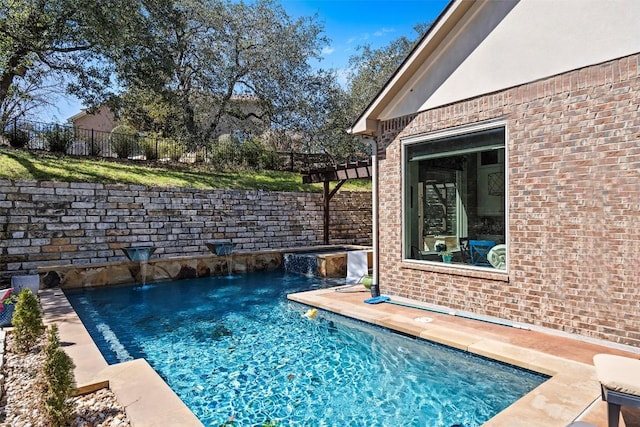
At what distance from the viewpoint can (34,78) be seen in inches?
634

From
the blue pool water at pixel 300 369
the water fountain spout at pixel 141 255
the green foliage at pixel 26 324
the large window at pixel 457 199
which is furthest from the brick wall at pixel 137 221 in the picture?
the large window at pixel 457 199

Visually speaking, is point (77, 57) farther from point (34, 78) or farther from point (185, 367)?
point (185, 367)

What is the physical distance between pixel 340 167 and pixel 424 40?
848 centimetres

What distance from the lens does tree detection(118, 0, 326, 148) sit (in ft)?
63.2

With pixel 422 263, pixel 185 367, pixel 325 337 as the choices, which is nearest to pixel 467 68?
pixel 422 263

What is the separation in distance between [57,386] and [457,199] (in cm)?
715

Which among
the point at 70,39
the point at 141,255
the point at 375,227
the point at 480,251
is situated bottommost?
the point at 141,255

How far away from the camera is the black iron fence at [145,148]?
15859 mm

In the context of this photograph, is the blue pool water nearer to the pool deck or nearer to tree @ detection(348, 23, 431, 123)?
the pool deck

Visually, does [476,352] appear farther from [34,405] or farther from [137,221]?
[137,221]

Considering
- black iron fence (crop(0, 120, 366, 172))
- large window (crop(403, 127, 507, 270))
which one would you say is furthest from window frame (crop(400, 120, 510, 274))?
black iron fence (crop(0, 120, 366, 172))

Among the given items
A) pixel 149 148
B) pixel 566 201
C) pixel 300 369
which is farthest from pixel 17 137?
pixel 566 201

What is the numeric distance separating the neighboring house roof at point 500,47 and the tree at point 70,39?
402 inches

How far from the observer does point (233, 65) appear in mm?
20219
